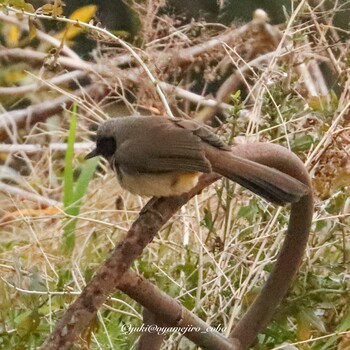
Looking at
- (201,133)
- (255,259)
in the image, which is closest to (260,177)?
(201,133)

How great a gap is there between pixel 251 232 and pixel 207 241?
166 millimetres

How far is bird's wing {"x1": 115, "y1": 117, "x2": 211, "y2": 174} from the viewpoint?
1493 millimetres

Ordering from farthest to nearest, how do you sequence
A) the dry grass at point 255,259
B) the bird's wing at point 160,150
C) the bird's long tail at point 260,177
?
1. the dry grass at point 255,259
2. the bird's wing at point 160,150
3. the bird's long tail at point 260,177

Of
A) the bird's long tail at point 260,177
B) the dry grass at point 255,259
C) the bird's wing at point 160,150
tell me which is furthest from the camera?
the dry grass at point 255,259

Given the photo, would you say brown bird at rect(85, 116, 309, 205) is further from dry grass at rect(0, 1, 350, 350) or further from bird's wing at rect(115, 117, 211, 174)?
dry grass at rect(0, 1, 350, 350)

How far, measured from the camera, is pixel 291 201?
4.32ft

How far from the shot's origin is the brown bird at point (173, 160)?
1358 mm

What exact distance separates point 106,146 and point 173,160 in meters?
0.20

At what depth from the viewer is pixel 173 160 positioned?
1.55 m

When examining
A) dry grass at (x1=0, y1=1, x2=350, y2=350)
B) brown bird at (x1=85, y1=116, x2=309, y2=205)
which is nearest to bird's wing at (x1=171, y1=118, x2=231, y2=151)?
brown bird at (x1=85, y1=116, x2=309, y2=205)

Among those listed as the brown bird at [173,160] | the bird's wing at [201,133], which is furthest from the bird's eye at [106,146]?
the bird's wing at [201,133]

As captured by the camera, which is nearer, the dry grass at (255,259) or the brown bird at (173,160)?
the brown bird at (173,160)

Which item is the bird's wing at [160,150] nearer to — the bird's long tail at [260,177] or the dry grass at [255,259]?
the bird's long tail at [260,177]

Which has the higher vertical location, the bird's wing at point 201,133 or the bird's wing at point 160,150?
the bird's wing at point 201,133
